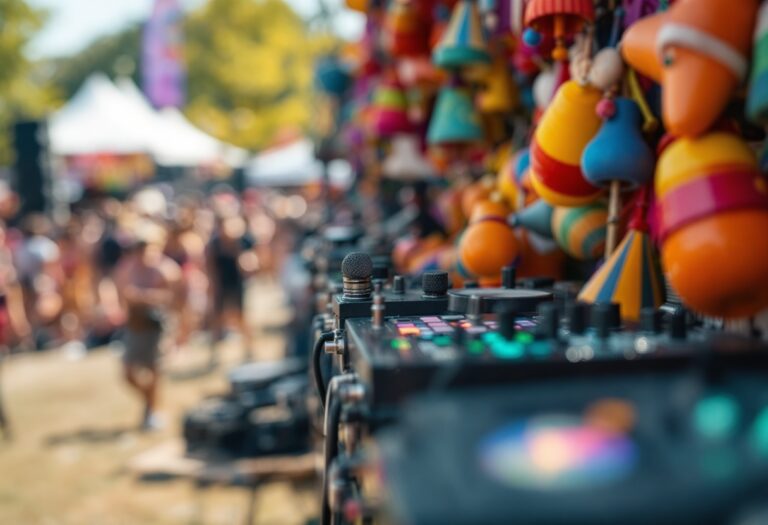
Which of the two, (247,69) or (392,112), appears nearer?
(392,112)

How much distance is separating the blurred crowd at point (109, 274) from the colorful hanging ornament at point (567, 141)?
5.03 metres

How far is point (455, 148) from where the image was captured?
261 centimetres

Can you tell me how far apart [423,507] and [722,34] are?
2.44ft

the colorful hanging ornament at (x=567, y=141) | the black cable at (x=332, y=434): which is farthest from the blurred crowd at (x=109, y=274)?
the black cable at (x=332, y=434)

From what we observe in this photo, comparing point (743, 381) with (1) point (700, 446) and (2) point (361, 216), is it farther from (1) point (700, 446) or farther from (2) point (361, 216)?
(2) point (361, 216)

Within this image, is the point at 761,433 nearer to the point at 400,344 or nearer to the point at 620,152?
the point at 400,344

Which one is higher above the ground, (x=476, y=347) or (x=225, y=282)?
(x=476, y=347)

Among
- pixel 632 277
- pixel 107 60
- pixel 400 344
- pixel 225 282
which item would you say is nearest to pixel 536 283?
pixel 632 277

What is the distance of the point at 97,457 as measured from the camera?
397 centimetres

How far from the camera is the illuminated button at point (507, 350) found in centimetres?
75

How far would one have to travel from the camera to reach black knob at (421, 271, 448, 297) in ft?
3.92

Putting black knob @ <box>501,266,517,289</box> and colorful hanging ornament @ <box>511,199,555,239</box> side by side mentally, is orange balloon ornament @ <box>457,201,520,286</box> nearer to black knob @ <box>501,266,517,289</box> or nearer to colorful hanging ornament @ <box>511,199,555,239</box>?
colorful hanging ornament @ <box>511,199,555,239</box>

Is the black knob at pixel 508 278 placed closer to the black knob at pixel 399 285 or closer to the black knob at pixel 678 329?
the black knob at pixel 399 285

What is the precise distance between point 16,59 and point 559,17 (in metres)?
17.4
